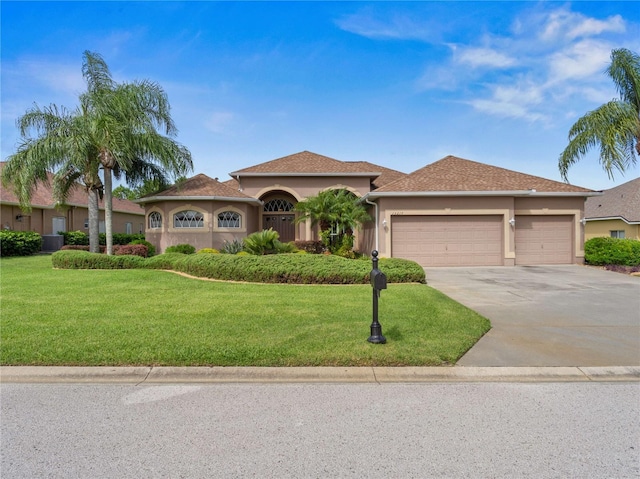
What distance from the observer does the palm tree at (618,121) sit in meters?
14.8

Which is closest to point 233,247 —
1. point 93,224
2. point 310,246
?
point 310,246

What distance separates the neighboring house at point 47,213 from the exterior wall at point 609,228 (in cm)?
3140

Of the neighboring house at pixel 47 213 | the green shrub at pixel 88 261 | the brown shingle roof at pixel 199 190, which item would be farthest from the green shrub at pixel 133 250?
the neighboring house at pixel 47 213

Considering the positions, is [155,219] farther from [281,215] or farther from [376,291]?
[376,291]

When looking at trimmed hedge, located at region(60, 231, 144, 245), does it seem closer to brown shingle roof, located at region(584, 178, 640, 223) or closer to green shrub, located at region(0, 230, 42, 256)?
green shrub, located at region(0, 230, 42, 256)

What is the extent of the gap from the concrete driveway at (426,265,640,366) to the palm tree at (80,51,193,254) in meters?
12.8

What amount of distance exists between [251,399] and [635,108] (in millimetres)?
18754

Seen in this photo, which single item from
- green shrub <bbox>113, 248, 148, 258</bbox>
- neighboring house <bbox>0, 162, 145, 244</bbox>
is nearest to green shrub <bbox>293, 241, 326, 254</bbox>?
green shrub <bbox>113, 248, 148, 258</bbox>

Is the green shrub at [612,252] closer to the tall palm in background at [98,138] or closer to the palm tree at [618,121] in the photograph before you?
the palm tree at [618,121]

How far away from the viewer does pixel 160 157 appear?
1709 centimetres

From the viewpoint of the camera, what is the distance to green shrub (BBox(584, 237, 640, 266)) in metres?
15.4

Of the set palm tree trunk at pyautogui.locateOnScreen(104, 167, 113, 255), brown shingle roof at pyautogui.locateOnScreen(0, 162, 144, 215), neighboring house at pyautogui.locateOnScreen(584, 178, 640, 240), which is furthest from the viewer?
neighboring house at pyautogui.locateOnScreen(584, 178, 640, 240)

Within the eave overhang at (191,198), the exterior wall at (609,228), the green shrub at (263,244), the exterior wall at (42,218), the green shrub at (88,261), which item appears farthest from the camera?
the exterior wall at (42,218)

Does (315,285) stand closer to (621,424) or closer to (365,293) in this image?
(365,293)
